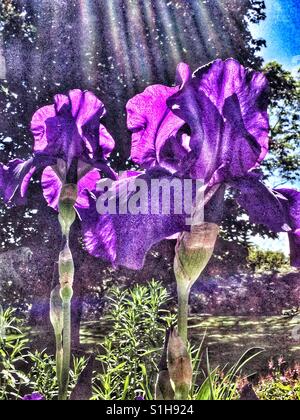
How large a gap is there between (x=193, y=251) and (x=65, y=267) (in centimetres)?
20

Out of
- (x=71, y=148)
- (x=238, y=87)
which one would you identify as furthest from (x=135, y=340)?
(x=238, y=87)

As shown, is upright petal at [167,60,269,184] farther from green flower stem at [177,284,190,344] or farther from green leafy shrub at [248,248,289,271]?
green leafy shrub at [248,248,289,271]

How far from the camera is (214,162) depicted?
60 cm

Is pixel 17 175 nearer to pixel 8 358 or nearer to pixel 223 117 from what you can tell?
pixel 223 117

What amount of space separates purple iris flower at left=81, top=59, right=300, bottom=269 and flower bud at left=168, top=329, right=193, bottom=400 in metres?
0.10

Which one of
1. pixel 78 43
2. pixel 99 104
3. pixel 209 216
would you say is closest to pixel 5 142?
pixel 78 43

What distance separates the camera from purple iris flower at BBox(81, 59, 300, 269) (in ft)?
1.90

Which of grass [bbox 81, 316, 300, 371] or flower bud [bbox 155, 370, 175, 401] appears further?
grass [bbox 81, 316, 300, 371]

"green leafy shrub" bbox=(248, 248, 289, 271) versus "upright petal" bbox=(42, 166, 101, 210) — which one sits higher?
"upright petal" bbox=(42, 166, 101, 210)

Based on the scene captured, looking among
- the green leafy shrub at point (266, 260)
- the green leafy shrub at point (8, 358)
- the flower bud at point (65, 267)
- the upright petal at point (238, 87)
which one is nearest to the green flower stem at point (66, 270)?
the flower bud at point (65, 267)

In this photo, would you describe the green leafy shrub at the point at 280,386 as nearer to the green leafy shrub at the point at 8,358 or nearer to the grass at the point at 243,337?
the grass at the point at 243,337

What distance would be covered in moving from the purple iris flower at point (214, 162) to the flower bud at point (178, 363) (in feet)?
0.31

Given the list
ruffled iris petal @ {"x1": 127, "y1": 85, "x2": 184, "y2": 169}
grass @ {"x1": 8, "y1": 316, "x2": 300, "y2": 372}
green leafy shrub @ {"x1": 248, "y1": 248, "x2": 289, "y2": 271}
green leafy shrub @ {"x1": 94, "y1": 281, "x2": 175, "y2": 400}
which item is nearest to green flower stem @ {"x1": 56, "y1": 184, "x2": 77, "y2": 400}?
ruffled iris petal @ {"x1": 127, "y1": 85, "x2": 184, "y2": 169}

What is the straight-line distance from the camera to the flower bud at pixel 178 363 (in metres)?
0.53
